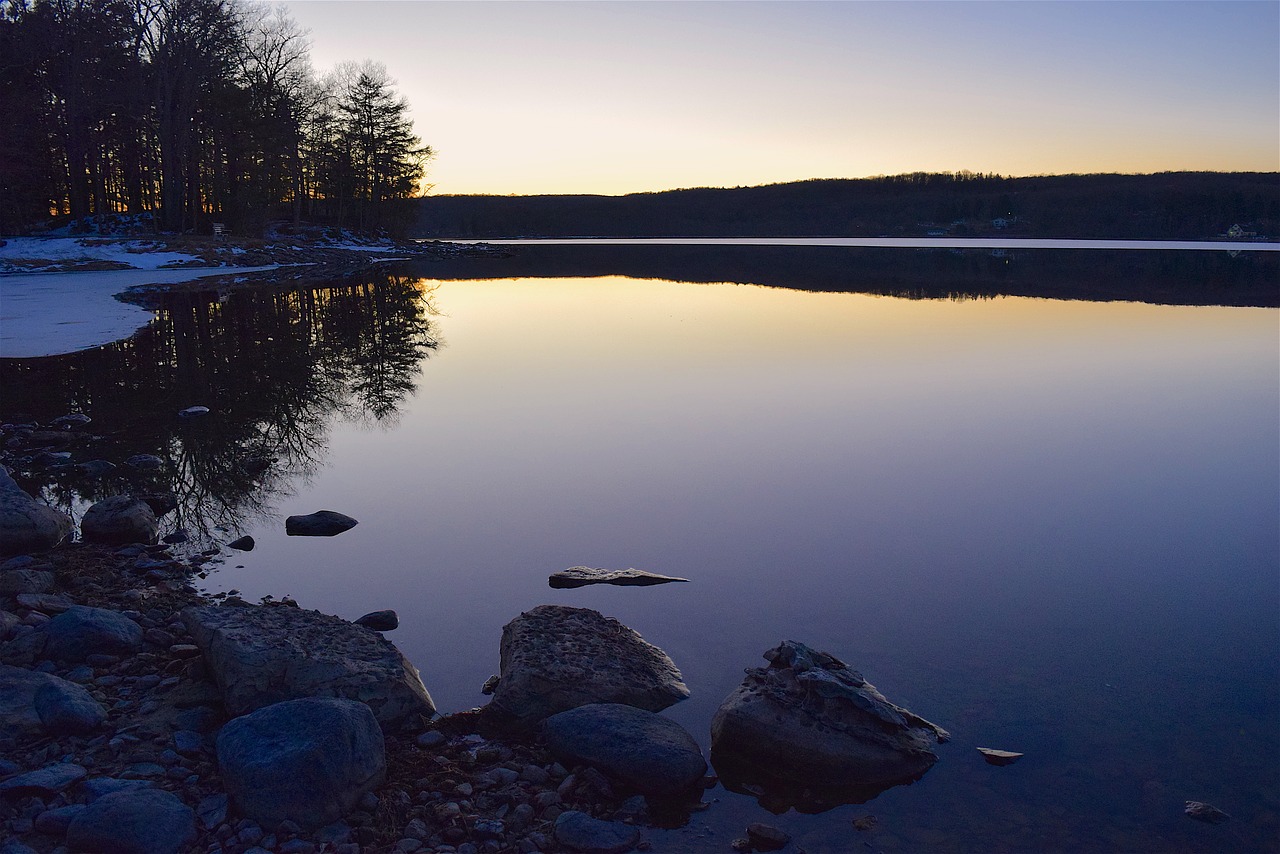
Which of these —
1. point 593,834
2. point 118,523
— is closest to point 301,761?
point 593,834

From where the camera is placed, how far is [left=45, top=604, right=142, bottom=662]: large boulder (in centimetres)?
482

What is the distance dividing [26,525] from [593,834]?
5273mm

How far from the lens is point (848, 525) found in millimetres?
7488

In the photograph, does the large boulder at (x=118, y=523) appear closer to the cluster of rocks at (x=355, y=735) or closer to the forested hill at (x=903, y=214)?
the cluster of rocks at (x=355, y=735)

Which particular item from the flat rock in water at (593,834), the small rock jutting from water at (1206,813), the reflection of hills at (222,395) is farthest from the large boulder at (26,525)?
the small rock jutting from water at (1206,813)

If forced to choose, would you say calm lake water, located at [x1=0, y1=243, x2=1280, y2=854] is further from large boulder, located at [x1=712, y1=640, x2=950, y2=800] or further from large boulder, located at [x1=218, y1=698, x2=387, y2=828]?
large boulder, located at [x1=218, y1=698, x2=387, y2=828]

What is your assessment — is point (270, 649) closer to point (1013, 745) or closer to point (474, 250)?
point (1013, 745)

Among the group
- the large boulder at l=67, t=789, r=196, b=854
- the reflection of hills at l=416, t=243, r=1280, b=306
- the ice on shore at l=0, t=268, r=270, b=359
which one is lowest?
the large boulder at l=67, t=789, r=196, b=854

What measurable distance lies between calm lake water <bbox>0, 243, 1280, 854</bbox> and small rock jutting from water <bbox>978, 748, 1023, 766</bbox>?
0.21ft

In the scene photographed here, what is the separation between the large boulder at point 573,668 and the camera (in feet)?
14.8

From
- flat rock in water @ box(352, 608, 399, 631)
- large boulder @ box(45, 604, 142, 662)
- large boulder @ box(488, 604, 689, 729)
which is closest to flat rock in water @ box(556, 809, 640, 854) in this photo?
large boulder @ box(488, 604, 689, 729)

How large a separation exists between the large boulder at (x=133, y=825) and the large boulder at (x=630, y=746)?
1613 mm

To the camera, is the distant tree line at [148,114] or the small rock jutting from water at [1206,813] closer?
the small rock jutting from water at [1206,813]

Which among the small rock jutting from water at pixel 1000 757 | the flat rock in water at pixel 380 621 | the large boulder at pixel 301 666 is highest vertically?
the large boulder at pixel 301 666
